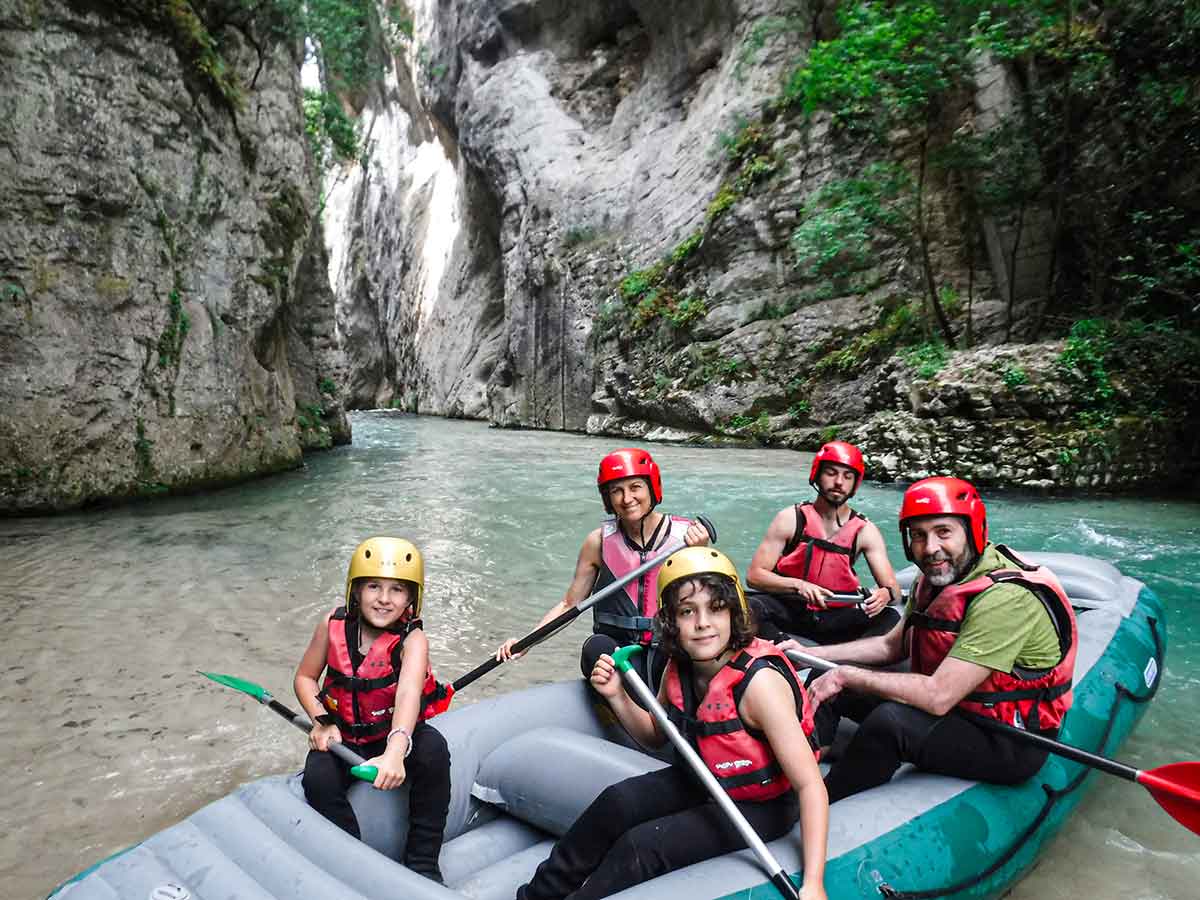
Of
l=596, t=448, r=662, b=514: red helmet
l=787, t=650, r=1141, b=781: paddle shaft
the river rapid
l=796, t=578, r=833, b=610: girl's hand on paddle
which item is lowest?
the river rapid

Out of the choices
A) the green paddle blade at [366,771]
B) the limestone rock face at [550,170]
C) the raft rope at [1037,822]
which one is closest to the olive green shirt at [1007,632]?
the raft rope at [1037,822]

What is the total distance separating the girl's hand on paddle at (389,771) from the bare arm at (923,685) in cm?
140

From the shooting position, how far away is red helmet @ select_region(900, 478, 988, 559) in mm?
2357

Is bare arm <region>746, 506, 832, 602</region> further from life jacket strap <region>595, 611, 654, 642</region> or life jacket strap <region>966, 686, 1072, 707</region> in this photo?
life jacket strap <region>966, 686, 1072, 707</region>

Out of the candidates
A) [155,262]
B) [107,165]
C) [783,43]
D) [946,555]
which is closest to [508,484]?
[155,262]

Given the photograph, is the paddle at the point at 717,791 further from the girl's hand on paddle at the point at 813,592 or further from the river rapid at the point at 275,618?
the girl's hand on paddle at the point at 813,592

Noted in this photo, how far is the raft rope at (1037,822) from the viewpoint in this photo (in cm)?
195

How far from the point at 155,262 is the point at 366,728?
9400 mm

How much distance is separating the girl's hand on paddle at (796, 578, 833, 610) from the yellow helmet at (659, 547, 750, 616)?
168 cm

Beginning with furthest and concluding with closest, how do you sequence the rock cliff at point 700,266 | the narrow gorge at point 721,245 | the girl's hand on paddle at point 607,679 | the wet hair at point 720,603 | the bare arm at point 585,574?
the rock cliff at point 700,266
the narrow gorge at point 721,245
the bare arm at point 585,574
the girl's hand on paddle at point 607,679
the wet hair at point 720,603

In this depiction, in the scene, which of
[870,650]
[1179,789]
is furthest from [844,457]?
[1179,789]

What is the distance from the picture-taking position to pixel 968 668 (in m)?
2.23

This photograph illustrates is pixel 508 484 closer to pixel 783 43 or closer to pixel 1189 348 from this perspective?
pixel 1189 348

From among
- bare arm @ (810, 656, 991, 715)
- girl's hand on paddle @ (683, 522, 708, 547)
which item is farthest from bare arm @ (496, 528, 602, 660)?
bare arm @ (810, 656, 991, 715)
